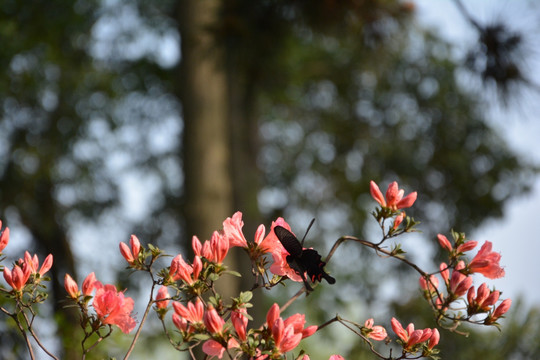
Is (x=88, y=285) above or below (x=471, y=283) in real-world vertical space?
below

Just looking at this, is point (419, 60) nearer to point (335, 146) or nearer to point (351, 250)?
point (335, 146)

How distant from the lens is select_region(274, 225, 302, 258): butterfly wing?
3.99 ft

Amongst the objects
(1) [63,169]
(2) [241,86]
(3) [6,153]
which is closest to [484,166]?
(2) [241,86]

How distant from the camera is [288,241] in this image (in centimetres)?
122

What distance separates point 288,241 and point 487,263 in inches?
16.5

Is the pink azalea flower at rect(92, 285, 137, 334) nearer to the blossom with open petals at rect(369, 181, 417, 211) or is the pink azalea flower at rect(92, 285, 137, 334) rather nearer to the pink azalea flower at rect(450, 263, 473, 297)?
the blossom with open petals at rect(369, 181, 417, 211)

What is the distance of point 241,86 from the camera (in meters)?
5.92

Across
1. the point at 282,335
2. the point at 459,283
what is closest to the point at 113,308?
the point at 282,335

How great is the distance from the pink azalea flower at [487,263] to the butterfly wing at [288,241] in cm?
37

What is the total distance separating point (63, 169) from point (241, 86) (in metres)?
3.14

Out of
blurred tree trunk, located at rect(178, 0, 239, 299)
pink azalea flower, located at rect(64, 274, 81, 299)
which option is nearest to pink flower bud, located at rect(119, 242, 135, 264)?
pink azalea flower, located at rect(64, 274, 81, 299)

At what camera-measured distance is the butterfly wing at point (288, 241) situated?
1.21 metres

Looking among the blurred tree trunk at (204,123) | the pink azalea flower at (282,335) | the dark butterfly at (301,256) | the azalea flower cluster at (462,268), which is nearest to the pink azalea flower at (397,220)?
the azalea flower cluster at (462,268)

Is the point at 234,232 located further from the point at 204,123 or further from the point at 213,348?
the point at 204,123
